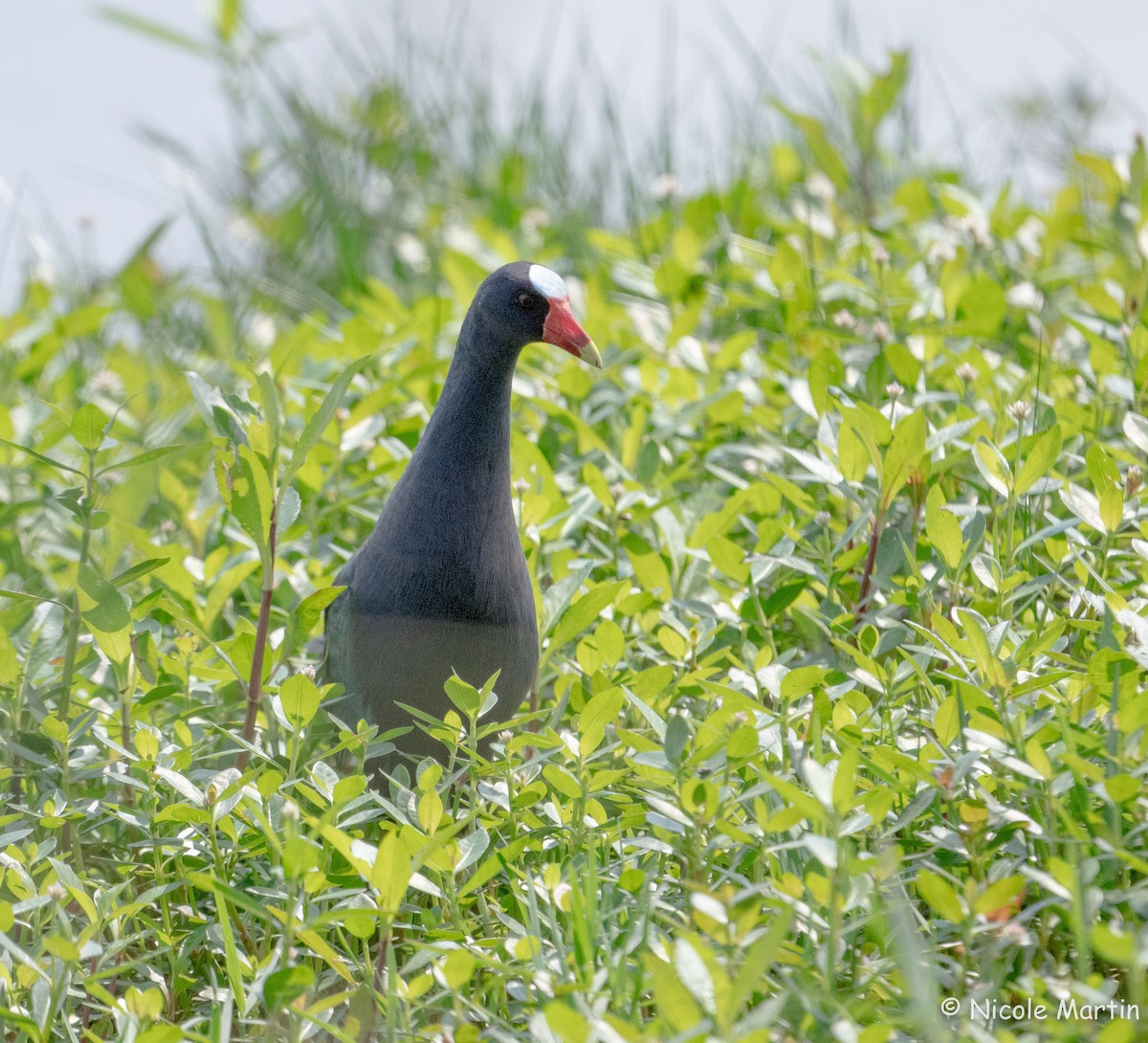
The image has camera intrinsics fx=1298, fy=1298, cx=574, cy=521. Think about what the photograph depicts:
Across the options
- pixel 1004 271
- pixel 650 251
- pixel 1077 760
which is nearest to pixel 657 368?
pixel 650 251

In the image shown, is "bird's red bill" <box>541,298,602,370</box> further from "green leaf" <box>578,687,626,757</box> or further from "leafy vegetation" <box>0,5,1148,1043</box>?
"green leaf" <box>578,687,626,757</box>

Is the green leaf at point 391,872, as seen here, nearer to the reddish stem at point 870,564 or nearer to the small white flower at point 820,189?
the reddish stem at point 870,564

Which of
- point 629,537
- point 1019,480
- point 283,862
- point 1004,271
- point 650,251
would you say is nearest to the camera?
point 283,862

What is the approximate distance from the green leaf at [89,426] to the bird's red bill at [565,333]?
0.82 m

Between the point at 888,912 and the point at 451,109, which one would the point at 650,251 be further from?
the point at 888,912

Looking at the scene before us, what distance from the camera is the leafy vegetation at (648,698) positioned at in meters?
1.72

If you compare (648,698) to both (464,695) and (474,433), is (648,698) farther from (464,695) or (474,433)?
(474,433)

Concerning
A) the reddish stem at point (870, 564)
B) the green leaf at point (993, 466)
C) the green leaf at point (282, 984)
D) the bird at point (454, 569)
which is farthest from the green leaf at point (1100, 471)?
the green leaf at point (282, 984)

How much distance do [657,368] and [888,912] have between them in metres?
1.93

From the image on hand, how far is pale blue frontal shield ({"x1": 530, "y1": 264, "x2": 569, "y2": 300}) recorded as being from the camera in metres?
2.47

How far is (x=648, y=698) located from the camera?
7.41ft

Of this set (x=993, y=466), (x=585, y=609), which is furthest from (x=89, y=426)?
(x=993, y=466)

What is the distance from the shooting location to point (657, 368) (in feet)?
11.2

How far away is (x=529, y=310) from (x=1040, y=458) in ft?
3.19
